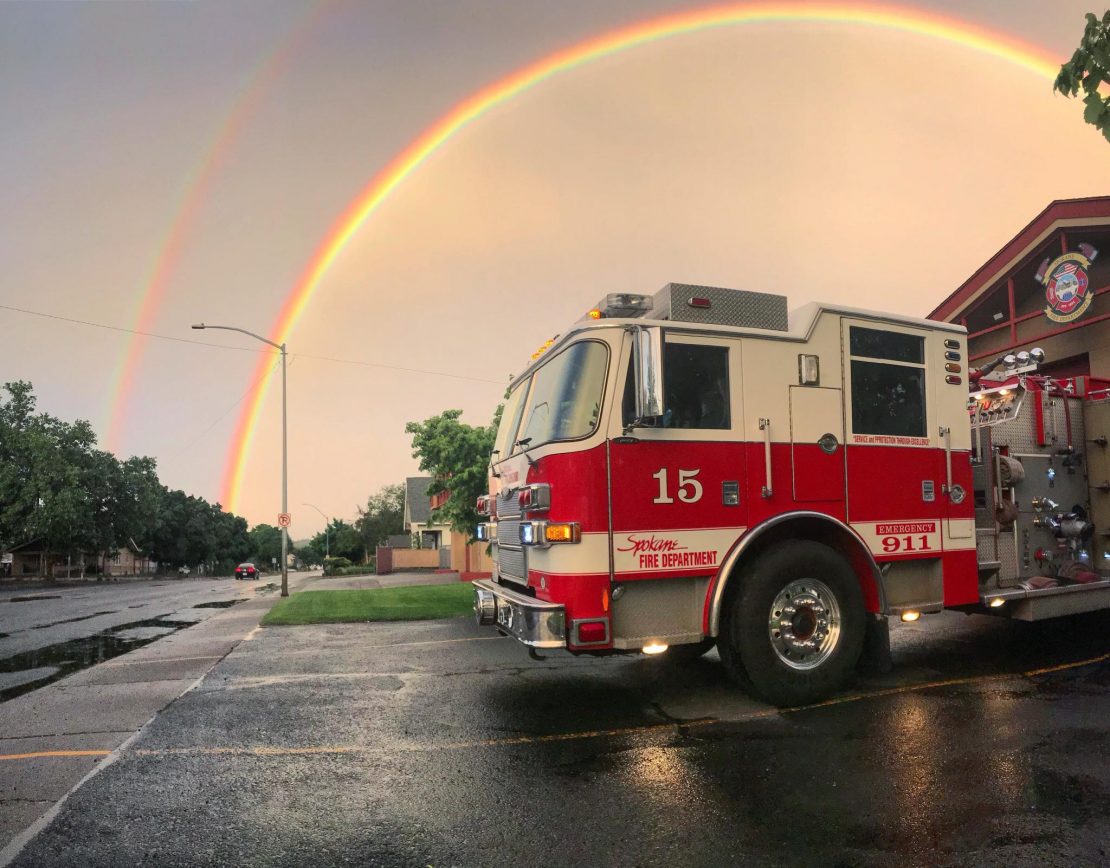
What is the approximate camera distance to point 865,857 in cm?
327

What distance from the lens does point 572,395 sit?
18.3 ft

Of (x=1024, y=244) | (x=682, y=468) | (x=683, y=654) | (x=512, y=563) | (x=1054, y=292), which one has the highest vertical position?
(x=1024, y=244)

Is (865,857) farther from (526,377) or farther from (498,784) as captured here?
(526,377)

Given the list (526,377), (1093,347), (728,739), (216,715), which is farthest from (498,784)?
(1093,347)

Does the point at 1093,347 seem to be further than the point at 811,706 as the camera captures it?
Yes

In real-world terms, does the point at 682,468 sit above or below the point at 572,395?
below

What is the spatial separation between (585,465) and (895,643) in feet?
Answer: 17.1

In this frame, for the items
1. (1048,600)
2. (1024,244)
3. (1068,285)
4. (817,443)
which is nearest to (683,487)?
(817,443)

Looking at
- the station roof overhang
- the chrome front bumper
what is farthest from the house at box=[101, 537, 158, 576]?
the chrome front bumper

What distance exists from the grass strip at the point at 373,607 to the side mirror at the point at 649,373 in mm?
9129

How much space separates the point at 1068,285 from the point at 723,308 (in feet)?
35.5

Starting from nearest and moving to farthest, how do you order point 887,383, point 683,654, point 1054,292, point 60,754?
1. point 60,754
2. point 887,383
3. point 683,654
4. point 1054,292

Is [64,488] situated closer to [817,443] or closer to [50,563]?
[50,563]

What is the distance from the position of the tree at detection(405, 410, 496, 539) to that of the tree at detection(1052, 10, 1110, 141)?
21.1 metres
